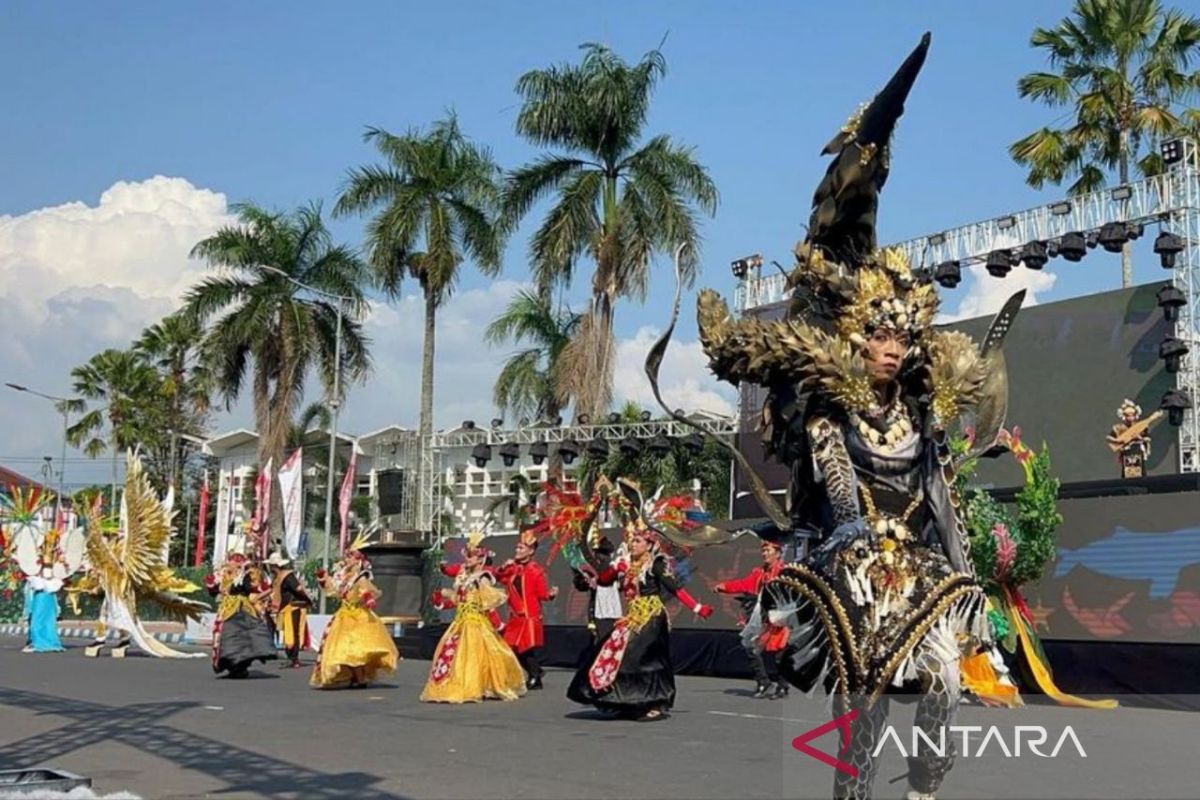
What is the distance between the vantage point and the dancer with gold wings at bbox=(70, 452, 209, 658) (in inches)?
938

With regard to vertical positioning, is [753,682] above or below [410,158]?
below

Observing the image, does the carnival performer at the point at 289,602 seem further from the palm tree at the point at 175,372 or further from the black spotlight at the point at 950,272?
the palm tree at the point at 175,372

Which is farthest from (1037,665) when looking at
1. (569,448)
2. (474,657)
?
(569,448)

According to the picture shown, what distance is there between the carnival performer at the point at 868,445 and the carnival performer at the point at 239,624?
14.4m

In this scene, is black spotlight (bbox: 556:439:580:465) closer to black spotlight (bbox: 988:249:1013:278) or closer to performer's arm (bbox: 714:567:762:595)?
black spotlight (bbox: 988:249:1013:278)

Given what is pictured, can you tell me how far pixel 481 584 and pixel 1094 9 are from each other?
20606 mm

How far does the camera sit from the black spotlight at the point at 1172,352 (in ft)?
71.9

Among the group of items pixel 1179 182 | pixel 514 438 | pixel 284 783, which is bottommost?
pixel 284 783

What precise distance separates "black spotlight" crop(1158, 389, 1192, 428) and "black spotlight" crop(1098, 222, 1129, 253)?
9.07 ft

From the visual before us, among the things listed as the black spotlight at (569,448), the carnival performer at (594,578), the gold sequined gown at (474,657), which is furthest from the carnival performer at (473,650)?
the black spotlight at (569,448)

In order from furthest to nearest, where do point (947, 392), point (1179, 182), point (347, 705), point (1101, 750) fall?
point (1179, 182) → point (347, 705) → point (1101, 750) → point (947, 392)

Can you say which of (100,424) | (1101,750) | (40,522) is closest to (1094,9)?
(1101,750)

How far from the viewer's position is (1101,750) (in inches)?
391

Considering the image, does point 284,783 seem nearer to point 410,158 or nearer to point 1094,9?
point 1094,9
